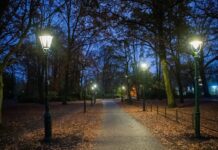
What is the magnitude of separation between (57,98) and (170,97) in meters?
38.4

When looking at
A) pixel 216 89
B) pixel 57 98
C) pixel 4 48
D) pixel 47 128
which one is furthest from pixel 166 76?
pixel 216 89

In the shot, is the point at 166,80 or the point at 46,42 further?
the point at 166,80

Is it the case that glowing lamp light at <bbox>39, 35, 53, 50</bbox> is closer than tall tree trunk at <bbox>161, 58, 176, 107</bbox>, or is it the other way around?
glowing lamp light at <bbox>39, 35, 53, 50</bbox>

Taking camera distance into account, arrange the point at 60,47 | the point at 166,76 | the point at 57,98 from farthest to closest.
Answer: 1. the point at 57,98
2. the point at 60,47
3. the point at 166,76

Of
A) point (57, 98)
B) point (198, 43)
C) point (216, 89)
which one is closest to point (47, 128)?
point (198, 43)

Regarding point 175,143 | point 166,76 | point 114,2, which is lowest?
point 175,143

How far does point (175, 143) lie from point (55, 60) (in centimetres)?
4633

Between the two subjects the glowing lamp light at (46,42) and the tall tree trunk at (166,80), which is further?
the tall tree trunk at (166,80)

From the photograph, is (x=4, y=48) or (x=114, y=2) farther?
(x=114, y=2)

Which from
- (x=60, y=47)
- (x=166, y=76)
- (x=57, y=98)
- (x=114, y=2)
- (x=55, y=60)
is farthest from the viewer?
(x=57, y=98)

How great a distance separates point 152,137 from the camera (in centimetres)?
1371

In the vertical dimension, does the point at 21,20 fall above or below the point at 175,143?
above

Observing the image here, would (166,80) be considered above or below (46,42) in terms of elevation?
below

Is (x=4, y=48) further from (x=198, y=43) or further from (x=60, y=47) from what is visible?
(x=60, y=47)
